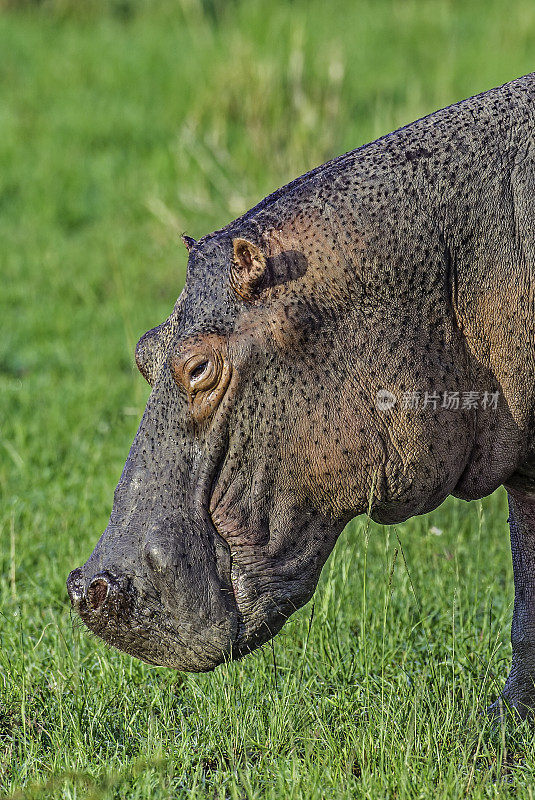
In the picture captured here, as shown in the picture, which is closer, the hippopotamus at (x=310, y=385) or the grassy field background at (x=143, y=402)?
the hippopotamus at (x=310, y=385)

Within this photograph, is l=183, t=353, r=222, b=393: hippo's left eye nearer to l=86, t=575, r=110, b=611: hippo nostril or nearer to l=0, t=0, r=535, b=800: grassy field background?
l=86, t=575, r=110, b=611: hippo nostril

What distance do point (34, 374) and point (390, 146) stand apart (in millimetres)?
3932

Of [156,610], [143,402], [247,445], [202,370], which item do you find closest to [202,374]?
[202,370]

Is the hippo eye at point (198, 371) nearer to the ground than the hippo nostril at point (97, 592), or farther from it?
farther from it

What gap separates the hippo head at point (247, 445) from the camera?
267 centimetres

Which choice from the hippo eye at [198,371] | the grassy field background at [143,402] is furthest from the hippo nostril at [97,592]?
the hippo eye at [198,371]

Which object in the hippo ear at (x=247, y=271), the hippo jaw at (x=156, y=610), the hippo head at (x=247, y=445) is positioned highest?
the hippo ear at (x=247, y=271)

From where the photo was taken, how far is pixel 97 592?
2.68m

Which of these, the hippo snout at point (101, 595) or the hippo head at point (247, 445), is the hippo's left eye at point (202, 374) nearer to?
the hippo head at point (247, 445)

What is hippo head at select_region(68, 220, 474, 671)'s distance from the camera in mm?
2670

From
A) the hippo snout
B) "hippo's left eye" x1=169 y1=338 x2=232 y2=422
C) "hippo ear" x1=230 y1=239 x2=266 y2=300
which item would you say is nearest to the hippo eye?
"hippo's left eye" x1=169 y1=338 x2=232 y2=422

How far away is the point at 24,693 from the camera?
319cm

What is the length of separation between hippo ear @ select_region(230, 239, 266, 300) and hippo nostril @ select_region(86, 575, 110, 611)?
2.38ft

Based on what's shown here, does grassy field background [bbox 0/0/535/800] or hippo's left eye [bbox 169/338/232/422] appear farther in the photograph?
grassy field background [bbox 0/0/535/800]
